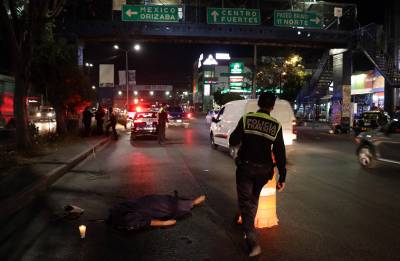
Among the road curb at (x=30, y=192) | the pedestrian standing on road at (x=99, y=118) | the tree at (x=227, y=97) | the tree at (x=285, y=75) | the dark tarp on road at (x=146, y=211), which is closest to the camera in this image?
the dark tarp on road at (x=146, y=211)

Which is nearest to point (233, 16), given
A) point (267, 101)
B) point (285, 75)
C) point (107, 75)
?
point (107, 75)

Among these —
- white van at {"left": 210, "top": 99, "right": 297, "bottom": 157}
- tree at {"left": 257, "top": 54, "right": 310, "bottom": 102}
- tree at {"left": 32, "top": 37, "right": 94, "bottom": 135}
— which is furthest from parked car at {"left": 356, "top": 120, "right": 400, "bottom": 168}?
tree at {"left": 257, "top": 54, "right": 310, "bottom": 102}

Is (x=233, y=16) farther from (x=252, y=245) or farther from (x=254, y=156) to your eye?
(x=252, y=245)

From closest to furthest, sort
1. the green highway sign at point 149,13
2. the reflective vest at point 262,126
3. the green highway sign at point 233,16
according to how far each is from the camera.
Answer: the reflective vest at point 262,126 → the green highway sign at point 149,13 → the green highway sign at point 233,16

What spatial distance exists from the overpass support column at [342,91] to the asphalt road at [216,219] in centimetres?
1710

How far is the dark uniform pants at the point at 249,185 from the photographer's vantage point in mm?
4840

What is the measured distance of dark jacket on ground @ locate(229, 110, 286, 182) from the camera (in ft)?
15.9

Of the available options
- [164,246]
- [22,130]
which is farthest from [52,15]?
[164,246]

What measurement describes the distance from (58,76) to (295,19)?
49.3 ft

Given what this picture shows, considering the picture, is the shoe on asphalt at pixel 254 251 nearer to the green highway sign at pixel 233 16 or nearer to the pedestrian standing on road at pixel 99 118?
the pedestrian standing on road at pixel 99 118

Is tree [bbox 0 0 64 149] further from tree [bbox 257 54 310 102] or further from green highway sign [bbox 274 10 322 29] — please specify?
tree [bbox 257 54 310 102]

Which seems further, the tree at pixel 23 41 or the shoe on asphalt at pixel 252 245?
the tree at pixel 23 41

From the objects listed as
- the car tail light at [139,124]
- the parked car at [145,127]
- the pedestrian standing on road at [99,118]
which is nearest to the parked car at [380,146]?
the parked car at [145,127]

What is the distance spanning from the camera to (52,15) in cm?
1405
